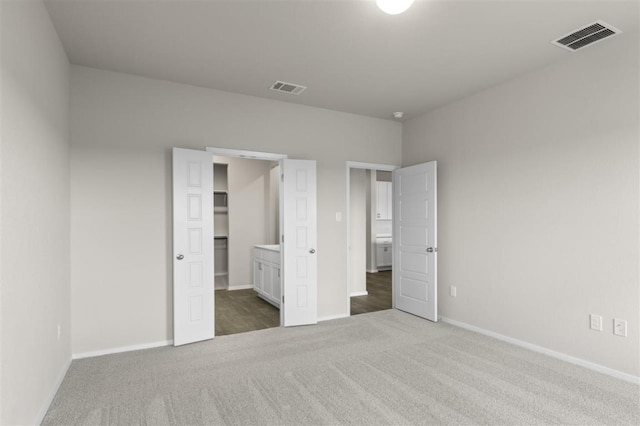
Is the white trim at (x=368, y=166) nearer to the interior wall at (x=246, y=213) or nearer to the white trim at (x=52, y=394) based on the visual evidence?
the interior wall at (x=246, y=213)

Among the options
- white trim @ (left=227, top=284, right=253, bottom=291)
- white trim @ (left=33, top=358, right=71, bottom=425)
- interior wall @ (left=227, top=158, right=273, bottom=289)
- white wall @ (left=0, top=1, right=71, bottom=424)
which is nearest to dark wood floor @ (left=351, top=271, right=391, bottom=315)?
white trim @ (left=227, top=284, right=253, bottom=291)

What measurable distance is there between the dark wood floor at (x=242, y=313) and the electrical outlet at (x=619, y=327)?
3.39 m

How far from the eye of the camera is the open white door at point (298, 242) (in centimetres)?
436

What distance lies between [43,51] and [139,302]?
7.69 feet

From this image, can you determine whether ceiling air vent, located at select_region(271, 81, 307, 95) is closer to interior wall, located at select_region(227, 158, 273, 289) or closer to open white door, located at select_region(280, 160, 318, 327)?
open white door, located at select_region(280, 160, 318, 327)

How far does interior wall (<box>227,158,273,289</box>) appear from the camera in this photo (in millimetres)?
6539

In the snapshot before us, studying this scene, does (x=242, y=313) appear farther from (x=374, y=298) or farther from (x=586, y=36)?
(x=586, y=36)

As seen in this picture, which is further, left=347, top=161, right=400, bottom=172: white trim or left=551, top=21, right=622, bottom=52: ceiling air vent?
left=347, top=161, right=400, bottom=172: white trim

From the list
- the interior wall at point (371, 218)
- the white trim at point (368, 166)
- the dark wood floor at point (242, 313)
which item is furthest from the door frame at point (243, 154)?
the interior wall at point (371, 218)

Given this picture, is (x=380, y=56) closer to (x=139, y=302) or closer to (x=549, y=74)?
(x=549, y=74)

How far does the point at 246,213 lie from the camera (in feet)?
21.9

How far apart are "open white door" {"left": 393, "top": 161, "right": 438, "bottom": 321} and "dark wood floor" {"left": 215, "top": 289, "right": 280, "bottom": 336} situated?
6.13 feet

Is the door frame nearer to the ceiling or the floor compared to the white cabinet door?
nearer to the ceiling

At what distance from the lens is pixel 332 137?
4.81 metres
